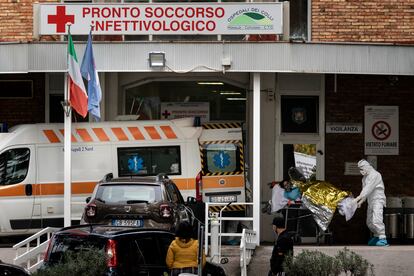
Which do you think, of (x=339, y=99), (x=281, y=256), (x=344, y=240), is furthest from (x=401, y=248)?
(x=281, y=256)

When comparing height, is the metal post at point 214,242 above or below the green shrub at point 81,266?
below

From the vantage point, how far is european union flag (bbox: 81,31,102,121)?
54.3 ft

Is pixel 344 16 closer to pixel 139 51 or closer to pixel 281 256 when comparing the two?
pixel 139 51

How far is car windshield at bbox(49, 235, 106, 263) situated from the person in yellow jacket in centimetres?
90

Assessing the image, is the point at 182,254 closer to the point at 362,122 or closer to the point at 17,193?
the point at 17,193

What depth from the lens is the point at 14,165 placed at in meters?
18.0

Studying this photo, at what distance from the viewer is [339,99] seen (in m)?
21.0

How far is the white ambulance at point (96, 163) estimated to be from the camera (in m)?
18.0

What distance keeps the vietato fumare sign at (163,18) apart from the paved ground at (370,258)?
4.50 metres

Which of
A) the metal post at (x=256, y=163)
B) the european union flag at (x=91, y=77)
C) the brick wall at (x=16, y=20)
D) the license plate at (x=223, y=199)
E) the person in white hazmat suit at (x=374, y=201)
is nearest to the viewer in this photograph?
the european union flag at (x=91, y=77)

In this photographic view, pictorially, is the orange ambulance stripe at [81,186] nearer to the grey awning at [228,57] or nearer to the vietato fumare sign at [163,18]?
the grey awning at [228,57]

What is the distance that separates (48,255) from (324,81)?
37.0 ft

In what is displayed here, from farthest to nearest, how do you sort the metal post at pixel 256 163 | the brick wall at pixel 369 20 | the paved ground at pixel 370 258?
the brick wall at pixel 369 20 < the metal post at pixel 256 163 < the paved ground at pixel 370 258

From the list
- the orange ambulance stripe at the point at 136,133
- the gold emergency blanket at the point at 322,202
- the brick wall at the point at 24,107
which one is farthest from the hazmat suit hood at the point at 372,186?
the brick wall at the point at 24,107
